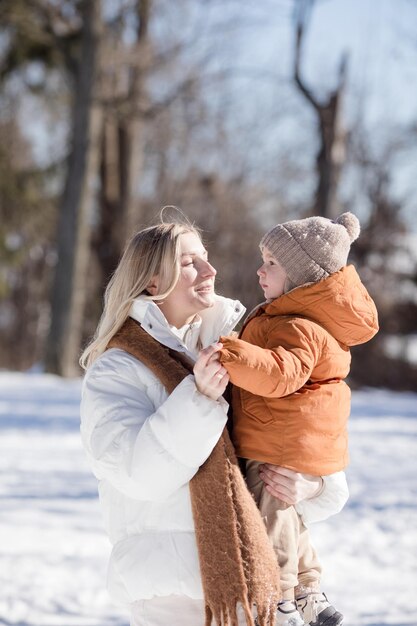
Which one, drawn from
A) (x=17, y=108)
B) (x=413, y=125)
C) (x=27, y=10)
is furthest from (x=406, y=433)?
(x=17, y=108)

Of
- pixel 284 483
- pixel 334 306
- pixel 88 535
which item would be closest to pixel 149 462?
pixel 284 483

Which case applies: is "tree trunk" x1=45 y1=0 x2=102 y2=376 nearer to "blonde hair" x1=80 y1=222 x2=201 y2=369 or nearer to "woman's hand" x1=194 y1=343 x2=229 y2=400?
"blonde hair" x1=80 y1=222 x2=201 y2=369

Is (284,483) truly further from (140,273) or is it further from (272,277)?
(140,273)

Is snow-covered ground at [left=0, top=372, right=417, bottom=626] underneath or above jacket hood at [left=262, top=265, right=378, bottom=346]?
underneath

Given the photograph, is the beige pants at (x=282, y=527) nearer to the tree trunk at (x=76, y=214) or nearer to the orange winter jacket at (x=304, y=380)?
the orange winter jacket at (x=304, y=380)

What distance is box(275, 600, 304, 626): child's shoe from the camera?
8.10 ft

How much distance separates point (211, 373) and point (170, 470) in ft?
0.92

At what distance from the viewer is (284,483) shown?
97.2 inches

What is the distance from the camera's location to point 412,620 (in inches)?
179

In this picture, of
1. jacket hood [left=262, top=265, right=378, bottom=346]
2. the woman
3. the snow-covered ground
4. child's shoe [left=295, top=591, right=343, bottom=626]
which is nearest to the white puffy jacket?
the woman

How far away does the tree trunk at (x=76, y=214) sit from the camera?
600 inches

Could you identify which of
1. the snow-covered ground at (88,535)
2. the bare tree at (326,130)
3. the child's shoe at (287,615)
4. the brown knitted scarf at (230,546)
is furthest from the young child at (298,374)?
the bare tree at (326,130)

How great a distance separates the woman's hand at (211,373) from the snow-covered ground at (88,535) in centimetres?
255

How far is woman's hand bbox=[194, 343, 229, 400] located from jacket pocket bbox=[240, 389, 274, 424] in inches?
6.7
